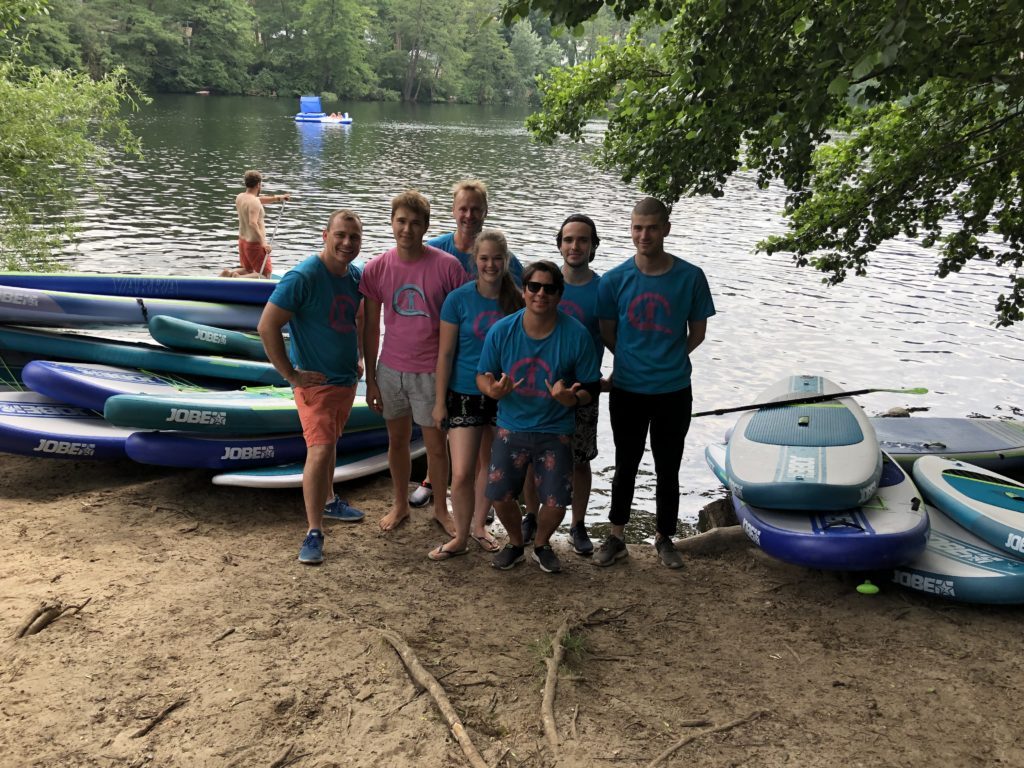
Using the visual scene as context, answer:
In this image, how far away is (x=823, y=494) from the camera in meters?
5.10

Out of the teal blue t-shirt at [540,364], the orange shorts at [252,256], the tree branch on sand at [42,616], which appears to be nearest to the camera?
the tree branch on sand at [42,616]

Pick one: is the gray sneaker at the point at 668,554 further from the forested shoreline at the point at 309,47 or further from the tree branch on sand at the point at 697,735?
the forested shoreline at the point at 309,47

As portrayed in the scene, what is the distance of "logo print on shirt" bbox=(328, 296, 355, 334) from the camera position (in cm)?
471

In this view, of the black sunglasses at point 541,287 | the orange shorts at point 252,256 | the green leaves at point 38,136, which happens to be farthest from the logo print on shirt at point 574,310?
the green leaves at point 38,136

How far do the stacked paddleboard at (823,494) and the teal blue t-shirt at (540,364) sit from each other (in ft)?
5.04

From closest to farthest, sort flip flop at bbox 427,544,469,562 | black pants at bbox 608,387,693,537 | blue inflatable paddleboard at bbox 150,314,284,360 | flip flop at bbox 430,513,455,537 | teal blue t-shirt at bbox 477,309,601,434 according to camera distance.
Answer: teal blue t-shirt at bbox 477,309,601,434
black pants at bbox 608,387,693,537
flip flop at bbox 427,544,469,562
flip flop at bbox 430,513,455,537
blue inflatable paddleboard at bbox 150,314,284,360

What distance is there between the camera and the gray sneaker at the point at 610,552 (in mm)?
5078

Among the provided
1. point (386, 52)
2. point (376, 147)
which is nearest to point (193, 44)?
point (386, 52)

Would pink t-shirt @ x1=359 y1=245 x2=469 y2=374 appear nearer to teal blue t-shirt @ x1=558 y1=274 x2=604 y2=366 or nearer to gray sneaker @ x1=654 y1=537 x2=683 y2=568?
teal blue t-shirt @ x1=558 y1=274 x2=604 y2=366

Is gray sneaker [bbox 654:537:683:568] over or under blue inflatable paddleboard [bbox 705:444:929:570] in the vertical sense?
under

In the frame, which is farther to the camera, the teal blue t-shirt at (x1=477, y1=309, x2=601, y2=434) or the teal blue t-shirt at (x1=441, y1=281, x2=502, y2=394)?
the teal blue t-shirt at (x1=441, y1=281, x2=502, y2=394)

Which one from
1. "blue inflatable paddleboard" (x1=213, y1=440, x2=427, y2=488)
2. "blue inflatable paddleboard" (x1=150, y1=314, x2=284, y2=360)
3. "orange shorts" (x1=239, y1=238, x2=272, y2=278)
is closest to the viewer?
"blue inflatable paddleboard" (x1=213, y1=440, x2=427, y2=488)

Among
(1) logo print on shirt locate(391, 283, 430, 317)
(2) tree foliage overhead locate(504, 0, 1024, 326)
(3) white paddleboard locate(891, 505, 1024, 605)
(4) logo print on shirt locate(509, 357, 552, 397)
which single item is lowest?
(3) white paddleboard locate(891, 505, 1024, 605)

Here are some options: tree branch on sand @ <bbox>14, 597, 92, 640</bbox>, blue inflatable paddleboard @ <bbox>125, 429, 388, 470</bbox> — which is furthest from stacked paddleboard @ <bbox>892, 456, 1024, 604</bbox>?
tree branch on sand @ <bbox>14, 597, 92, 640</bbox>
